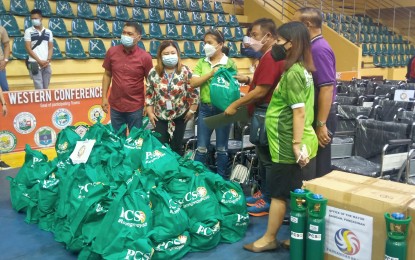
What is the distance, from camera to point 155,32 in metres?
8.40

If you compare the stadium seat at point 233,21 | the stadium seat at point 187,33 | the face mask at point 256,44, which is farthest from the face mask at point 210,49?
the stadium seat at point 233,21

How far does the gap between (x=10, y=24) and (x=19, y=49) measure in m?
0.47

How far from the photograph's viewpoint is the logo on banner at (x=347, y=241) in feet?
7.14

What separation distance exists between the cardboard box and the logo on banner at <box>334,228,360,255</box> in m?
0.03

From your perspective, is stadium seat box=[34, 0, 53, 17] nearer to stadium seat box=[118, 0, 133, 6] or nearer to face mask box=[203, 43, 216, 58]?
stadium seat box=[118, 0, 133, 6]

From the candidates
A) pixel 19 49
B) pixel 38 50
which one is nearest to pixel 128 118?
pixel 38 50

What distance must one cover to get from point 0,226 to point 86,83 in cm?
402

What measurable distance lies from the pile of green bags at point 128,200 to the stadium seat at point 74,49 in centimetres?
376

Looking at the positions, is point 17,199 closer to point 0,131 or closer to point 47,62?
point 0,131

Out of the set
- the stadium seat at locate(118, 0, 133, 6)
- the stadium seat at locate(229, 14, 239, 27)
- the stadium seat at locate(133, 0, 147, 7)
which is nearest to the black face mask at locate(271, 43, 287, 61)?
the stadium seat at locate(118, 0, 133, 6)

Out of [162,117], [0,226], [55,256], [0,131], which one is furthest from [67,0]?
[55,256]

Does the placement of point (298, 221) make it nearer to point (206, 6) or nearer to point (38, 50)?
point (38, 50)

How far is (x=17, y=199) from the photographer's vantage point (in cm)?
327

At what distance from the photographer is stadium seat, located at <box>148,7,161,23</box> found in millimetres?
8742
